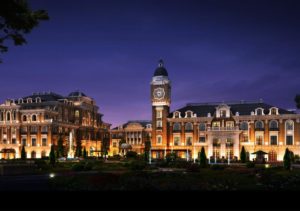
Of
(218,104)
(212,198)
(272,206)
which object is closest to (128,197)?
(212,198)

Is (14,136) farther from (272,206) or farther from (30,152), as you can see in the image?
(272,206)

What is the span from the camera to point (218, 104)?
288 feet

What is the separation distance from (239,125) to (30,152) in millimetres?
49222

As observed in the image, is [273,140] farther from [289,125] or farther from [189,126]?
[189,126]

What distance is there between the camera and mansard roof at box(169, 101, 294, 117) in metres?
82.8

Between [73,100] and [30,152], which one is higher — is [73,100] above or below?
above

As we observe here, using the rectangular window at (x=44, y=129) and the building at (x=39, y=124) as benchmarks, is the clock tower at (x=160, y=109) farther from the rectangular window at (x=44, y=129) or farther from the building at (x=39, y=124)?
the rectangular window at (x=44, y=129)

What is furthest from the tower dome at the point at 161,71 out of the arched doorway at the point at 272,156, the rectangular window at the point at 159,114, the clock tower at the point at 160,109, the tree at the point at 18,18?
the tree at the point at 18,18

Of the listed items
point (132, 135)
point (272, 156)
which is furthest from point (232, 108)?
point (132, 135)

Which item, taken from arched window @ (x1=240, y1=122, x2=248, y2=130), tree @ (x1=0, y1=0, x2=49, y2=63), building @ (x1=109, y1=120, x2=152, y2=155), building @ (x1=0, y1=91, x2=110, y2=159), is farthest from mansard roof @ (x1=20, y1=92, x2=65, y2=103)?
tree @ (x1=0, y1=0, x2=49, y2=63)

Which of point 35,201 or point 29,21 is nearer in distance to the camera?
point 35,201

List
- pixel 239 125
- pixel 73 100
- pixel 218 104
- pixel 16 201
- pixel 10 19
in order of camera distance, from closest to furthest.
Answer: pixel 16 201 < pixel 10 19 < pixel 239 125 < pixel 218 104 < pixel 73 100

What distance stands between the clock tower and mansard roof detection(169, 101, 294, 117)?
8.33ft

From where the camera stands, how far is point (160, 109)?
88312mm
